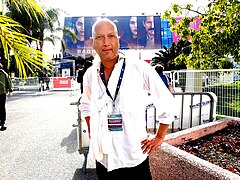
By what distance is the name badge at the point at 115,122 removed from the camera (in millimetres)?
1619

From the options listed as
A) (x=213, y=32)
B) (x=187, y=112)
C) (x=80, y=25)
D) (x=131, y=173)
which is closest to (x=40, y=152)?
(x=187, y=112)

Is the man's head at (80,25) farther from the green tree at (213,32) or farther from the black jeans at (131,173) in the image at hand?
the black jeans at (131,173)

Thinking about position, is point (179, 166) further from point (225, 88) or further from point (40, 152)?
point (225, 88)

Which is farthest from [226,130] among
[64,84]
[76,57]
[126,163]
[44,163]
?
[76,57]

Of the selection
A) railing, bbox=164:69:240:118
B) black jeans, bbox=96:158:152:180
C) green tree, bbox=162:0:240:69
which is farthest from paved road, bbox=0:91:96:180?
railing, bbox=164:69:240:118

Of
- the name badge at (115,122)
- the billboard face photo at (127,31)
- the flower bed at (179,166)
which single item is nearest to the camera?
the name badge at (115,122)

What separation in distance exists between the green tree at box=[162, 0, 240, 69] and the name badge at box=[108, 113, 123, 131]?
307 centimetres

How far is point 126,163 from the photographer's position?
66.4 inches

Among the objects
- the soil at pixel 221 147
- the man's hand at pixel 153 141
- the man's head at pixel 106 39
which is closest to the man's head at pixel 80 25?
the soil at pixel 221 147

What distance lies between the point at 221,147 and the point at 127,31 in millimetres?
48725

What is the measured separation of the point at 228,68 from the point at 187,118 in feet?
4.67

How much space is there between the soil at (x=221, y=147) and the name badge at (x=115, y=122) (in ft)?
5.04

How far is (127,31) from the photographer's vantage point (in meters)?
50.2

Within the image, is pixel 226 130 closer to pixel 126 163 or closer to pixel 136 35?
pixel 126 163
